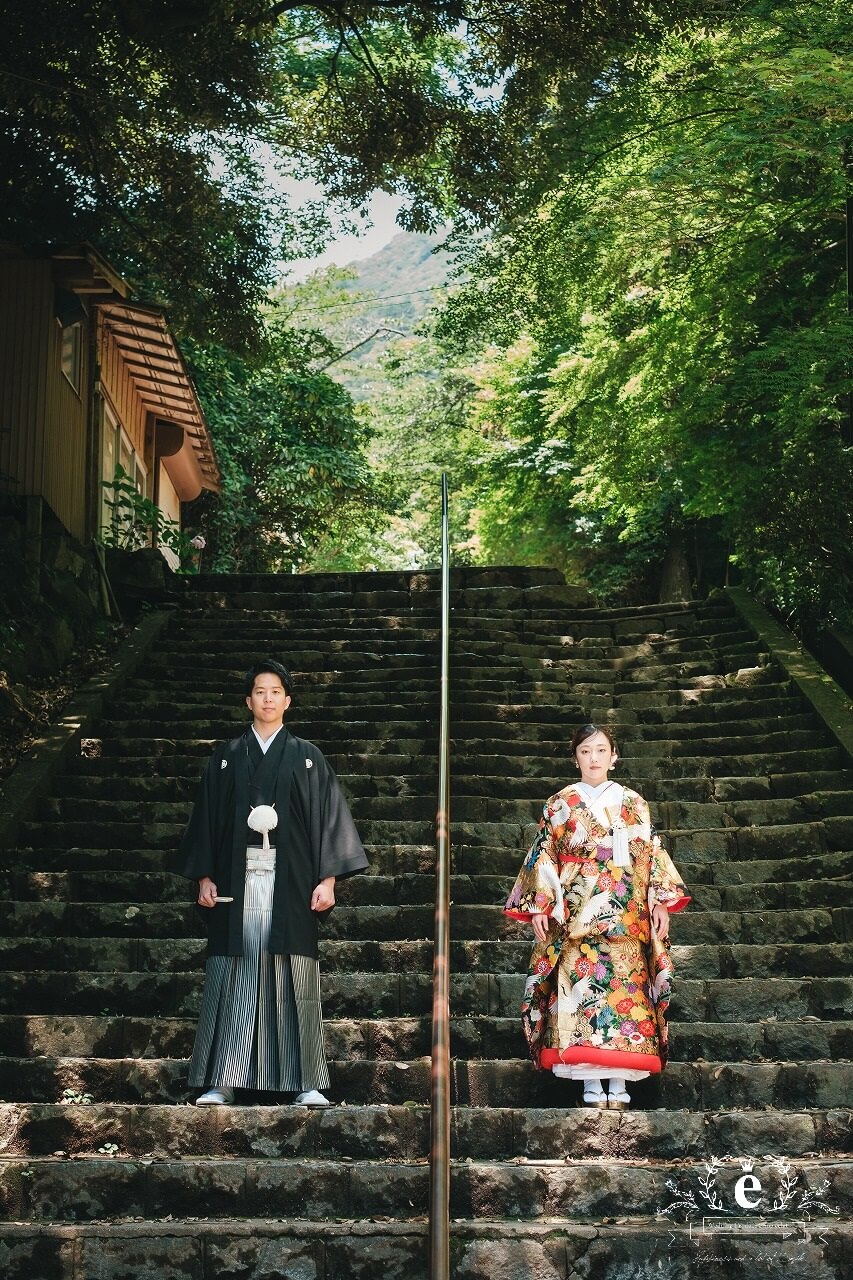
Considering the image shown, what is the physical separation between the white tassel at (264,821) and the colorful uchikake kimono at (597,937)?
3.27 ft

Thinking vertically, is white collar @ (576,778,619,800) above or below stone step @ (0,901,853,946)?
above

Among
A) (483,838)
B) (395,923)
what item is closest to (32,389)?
(483,838)

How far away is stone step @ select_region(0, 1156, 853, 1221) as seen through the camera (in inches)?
176

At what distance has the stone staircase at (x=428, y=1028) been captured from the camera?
420 cm

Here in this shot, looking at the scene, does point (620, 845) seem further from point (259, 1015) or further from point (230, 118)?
point (230, 118)

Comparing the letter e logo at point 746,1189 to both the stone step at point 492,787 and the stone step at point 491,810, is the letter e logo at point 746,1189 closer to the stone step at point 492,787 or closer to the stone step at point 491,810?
the stone step at point 491,810

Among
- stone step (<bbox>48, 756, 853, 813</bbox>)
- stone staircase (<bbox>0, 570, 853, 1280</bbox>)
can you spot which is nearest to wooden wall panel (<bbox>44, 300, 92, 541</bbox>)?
stone staircase (<bbox>0, 570, 853, 1280</bbox>)

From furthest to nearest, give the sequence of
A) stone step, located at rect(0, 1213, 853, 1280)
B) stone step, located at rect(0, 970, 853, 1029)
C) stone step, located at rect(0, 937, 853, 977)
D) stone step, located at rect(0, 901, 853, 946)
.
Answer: stone step, located at rect(0, 901, 853, 946), stone step, located at rect(0, 937, 853, 977), stone step, located at rect(0, 970, 853, 1029), stone step, located at rect(0, 1213, 853, 1280)

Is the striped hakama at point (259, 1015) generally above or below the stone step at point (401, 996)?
below

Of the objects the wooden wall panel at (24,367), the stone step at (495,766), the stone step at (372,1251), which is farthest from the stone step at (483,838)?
the wooden wall panel at (24,367)

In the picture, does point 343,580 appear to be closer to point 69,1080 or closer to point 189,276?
point 189,276

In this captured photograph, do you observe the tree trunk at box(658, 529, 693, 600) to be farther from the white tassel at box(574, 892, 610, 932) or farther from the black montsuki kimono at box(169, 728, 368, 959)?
the black montsuki kimono at box(169, 728, 368, 959)

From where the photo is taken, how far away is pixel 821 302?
1228cm

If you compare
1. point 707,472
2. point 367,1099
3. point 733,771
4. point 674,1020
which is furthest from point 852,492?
point 367,1099
